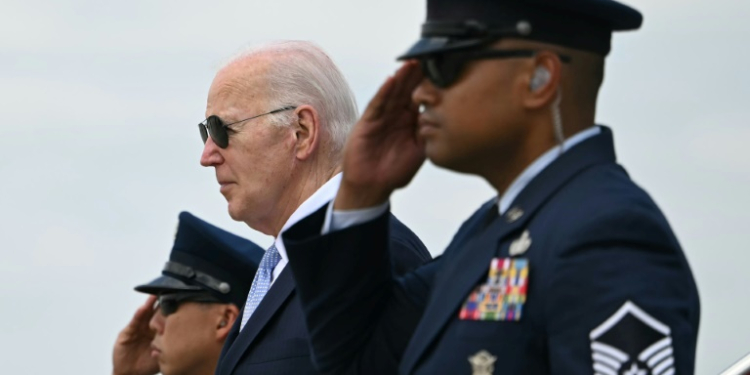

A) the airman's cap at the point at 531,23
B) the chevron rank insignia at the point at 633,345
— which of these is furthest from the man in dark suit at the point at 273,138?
the chevron rank insignia at the point at 633,345

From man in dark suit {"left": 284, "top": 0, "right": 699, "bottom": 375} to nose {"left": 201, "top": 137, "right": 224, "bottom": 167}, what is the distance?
1767mm

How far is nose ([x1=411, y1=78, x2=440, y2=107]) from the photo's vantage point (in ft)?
15.1

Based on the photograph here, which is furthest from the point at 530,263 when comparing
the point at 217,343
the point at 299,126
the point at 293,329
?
the point at 217,343

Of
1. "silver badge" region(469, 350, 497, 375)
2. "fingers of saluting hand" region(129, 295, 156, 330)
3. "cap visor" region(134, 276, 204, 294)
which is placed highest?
"silver badge" region(469, 350, 497, 375)

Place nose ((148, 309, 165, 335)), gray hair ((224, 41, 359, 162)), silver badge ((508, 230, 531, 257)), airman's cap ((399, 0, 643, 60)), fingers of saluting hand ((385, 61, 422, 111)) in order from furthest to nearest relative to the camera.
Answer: nose ((148, 309, 165, 335))
gray hair ((224, 41, 359, 162))
fingers of saluting hand ((385, 61, 422, 111))
airman's cap ((399, 0, 643, 60))
silver badge ((508, 230, 531, 257))

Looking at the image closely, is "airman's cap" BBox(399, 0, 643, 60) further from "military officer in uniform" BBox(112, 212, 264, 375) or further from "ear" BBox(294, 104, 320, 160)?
"military officer in uniform" BBox(112, 212, 264, 375)

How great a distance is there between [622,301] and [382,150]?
121cm

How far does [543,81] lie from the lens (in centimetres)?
444

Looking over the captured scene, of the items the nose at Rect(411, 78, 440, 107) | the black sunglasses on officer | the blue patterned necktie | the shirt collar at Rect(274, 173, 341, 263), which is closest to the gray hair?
the shirt collar at Rect(274, 173, 341, 263)

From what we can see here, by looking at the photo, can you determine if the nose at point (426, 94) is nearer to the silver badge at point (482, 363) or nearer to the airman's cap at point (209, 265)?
the silver badge at point (482, 363)

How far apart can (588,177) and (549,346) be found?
0.50 m

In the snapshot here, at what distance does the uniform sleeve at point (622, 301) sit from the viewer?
13.3ft

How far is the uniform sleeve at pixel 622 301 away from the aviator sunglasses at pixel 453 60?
1.71 ft

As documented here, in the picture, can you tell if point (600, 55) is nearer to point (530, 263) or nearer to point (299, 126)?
point (530, 263)
